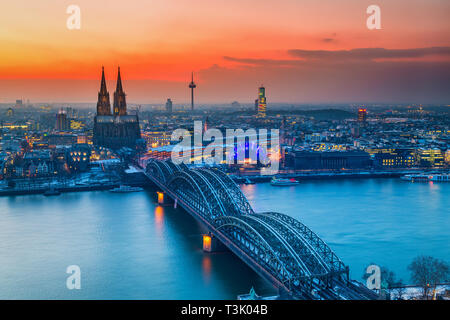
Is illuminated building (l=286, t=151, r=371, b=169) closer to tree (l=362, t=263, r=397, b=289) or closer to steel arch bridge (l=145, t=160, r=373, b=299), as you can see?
steel arch bridge (l=145, t=160, r=373, b=299)

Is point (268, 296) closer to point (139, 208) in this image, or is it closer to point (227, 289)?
point (227, 289)

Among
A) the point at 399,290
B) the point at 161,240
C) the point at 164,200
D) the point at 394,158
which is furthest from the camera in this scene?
the point at 394,158

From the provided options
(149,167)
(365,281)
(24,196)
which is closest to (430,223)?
(365,281)

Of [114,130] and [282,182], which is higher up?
[114,130]

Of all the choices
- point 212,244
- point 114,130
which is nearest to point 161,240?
point 212,244

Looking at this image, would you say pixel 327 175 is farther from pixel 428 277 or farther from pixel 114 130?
pixel 428 277

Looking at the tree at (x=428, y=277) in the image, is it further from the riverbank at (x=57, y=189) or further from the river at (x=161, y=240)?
the riverbank at (x=57, y=189)

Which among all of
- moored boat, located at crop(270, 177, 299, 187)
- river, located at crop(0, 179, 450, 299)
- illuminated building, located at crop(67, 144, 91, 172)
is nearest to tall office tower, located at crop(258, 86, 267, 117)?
illuminated building, located at crop(67, 144, 91, 172)
